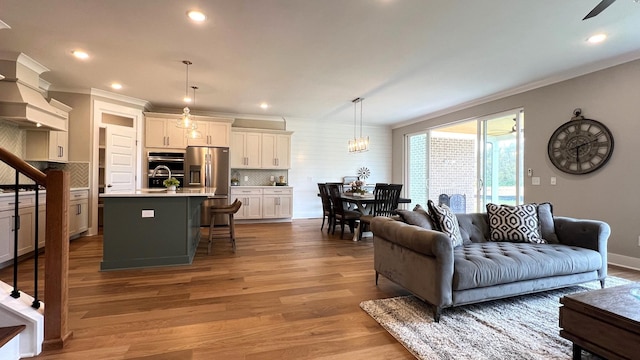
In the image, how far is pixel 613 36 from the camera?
318 cm

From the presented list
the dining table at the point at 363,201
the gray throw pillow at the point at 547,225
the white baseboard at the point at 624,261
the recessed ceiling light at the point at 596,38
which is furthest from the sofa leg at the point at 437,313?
the recessed ceiling light at the point at 596,38

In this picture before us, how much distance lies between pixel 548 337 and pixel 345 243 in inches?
121

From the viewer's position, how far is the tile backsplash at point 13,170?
4.19 m

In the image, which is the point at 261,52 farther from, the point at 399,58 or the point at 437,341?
the point at 437,341

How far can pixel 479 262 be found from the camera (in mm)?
2314

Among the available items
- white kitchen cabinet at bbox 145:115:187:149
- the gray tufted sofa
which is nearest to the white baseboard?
the gray tufted sofa

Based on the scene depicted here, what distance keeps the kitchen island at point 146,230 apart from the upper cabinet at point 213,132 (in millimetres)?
3103

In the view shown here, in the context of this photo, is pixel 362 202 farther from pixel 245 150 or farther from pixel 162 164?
pixel 162 164

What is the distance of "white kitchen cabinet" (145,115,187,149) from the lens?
608 cm

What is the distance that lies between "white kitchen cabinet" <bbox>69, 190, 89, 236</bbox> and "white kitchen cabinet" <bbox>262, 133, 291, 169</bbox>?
3.43 metres

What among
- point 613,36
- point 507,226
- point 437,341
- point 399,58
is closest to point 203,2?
point 399,58

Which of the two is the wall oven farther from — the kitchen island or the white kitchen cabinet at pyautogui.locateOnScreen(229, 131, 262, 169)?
the kitchen island

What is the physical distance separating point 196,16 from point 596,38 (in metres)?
4.19

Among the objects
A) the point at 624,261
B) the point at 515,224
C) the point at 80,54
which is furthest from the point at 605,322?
the point at 80,54
